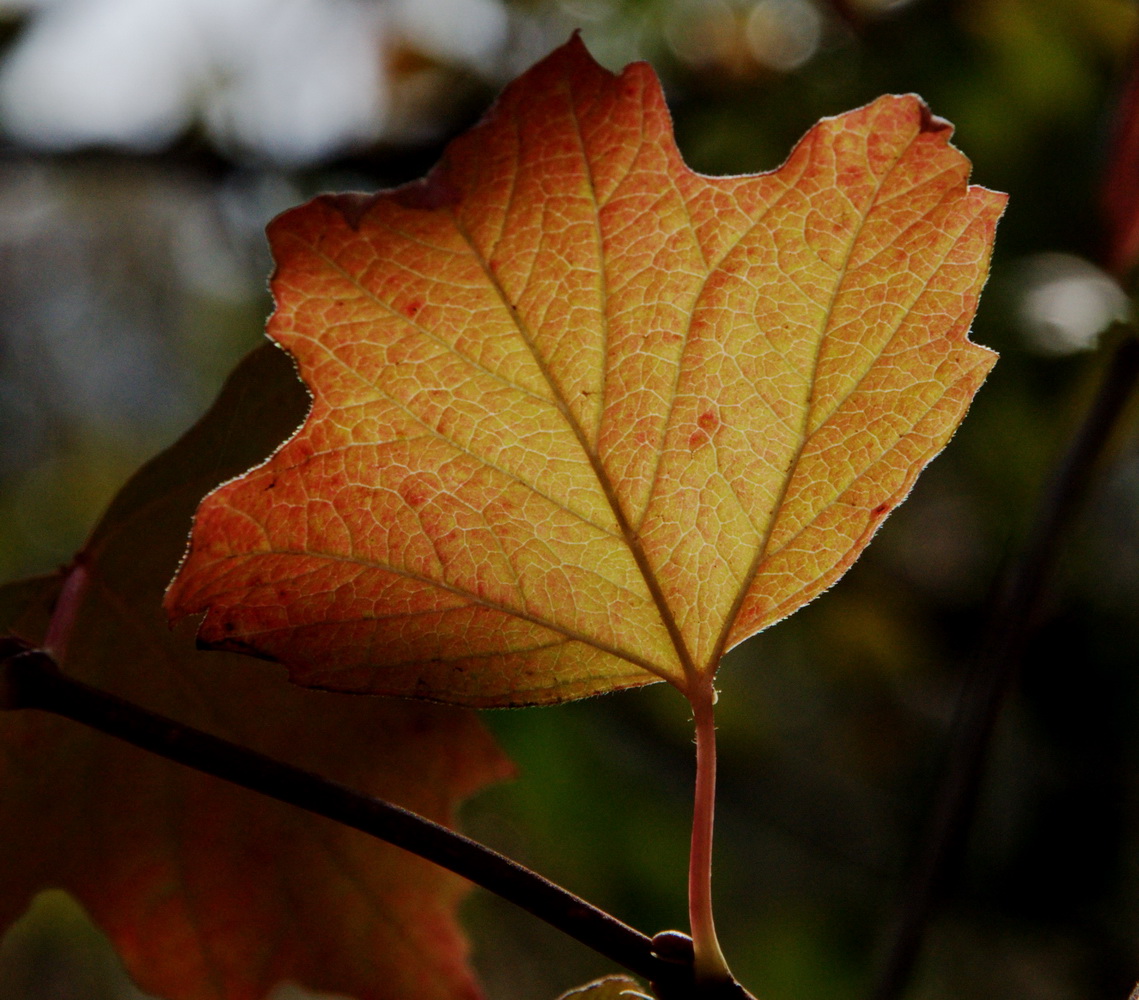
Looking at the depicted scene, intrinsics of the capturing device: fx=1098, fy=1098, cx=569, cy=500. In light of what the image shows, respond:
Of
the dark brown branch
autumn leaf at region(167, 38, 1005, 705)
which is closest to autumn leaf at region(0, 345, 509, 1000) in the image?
autumn leaf at region(167, 38, 1005, 705)

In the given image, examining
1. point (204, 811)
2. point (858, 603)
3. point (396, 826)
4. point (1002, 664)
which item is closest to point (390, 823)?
point (396, 826)

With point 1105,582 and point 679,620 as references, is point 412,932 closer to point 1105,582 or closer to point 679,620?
point 679,620

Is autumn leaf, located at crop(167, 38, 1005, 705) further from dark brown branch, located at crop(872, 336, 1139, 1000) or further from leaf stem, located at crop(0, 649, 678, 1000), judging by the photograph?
dark brown branch, located at crop(872, 336, 1139, 1000)

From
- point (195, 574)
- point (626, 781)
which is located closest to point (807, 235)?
point (195, 574)

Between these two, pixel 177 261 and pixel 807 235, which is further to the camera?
pixel 177 261

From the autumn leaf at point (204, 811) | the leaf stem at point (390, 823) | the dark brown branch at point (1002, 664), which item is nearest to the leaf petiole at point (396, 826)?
the leaf stem at point (390, 823)
